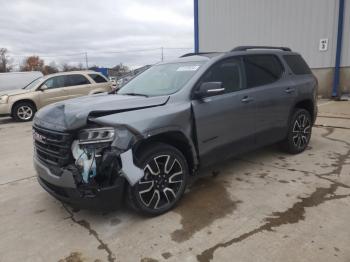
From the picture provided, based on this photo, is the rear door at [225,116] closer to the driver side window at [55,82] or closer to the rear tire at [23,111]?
the driver side window at [55,82]

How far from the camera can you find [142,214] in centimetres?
328

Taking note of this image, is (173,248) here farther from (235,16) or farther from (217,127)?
(235,16)

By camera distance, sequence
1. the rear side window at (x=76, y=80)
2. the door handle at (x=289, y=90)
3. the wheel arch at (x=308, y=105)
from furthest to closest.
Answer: the rear side window at (x=76, y=80)
the wheel arch at (x=308, y=105)
the door handle at (x=289, y=90)

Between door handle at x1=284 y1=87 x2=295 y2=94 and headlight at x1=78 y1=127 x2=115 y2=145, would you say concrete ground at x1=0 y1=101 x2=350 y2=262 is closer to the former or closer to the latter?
headlight at x1=78 y1=127 x2=115 y2=145

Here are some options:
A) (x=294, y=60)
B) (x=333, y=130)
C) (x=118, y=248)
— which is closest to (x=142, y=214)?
(x=118, y=248)

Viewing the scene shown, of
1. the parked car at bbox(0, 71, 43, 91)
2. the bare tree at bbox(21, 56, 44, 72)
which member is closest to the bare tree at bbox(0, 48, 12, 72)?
the bare tree at bbox(21, 56, 44, 72)

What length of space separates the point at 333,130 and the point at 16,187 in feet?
21.5

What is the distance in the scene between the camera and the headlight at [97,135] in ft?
9.75

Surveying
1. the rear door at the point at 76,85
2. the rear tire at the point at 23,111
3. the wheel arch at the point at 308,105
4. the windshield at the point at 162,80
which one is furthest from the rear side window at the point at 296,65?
the rear tire at the point at 23,111

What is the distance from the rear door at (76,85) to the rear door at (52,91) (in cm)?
18

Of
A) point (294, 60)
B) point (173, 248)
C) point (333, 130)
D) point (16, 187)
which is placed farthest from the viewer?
point (333, 130)

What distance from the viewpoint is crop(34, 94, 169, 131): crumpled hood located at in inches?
120

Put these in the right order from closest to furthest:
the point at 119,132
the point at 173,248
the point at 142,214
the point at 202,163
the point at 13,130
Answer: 1. the point at 173,248
2. the point at 119,132
3. the point at 142,214
4. the point at 202,163
5. the point at 13,130

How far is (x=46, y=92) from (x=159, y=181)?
9594 millimetres
